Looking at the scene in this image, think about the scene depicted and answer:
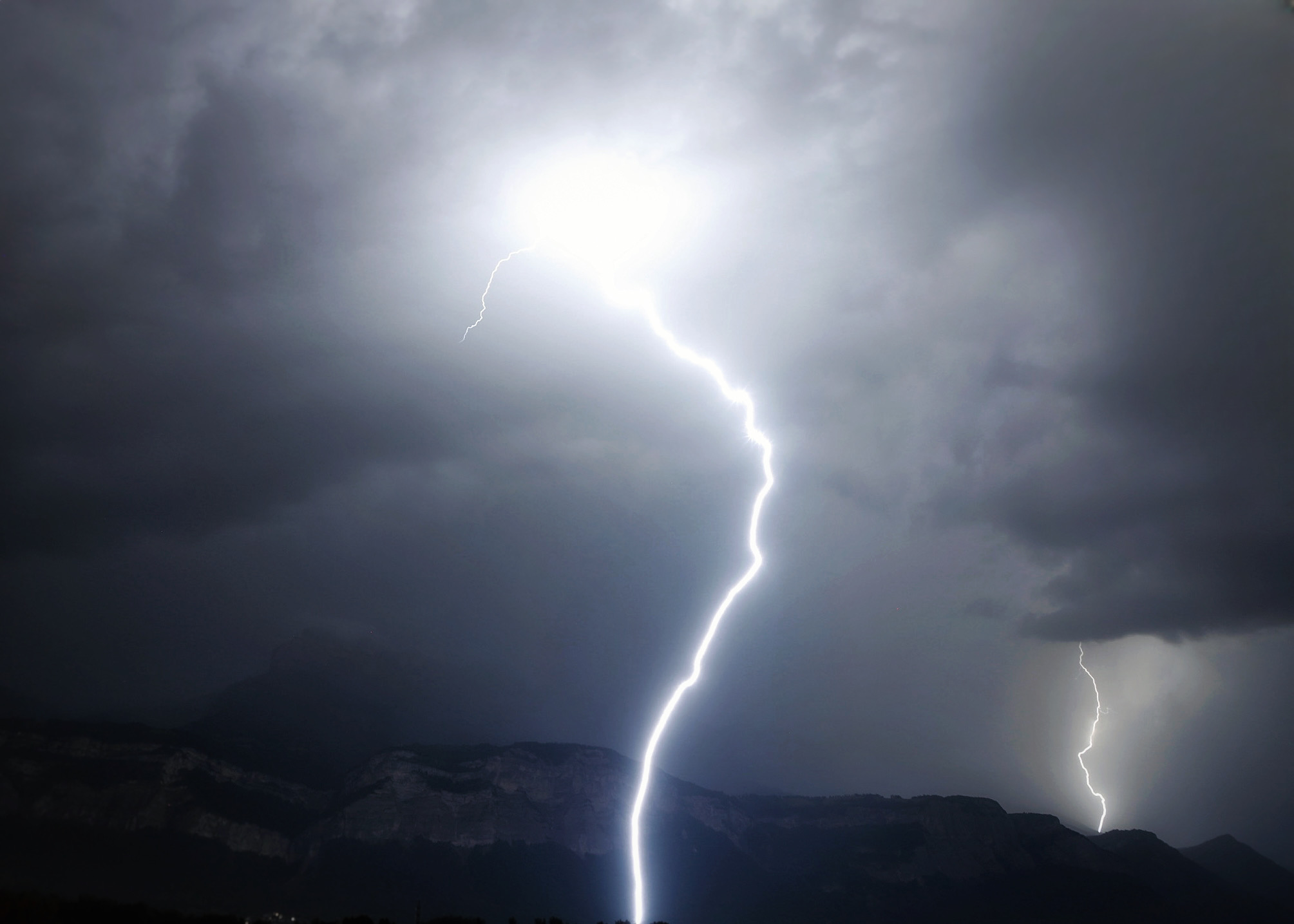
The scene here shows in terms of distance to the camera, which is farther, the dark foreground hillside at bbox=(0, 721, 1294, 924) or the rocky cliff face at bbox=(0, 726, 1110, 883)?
the rocky cliff face at bbox=(0, 726, 1110, 883)

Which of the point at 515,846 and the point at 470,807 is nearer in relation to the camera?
the point at 515,846

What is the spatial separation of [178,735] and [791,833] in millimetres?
141278

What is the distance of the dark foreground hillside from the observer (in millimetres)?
121312

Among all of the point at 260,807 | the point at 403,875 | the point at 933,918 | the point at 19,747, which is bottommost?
the point at 933,918

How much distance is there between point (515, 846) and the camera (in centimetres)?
14875

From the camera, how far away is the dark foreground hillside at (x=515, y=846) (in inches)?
4776

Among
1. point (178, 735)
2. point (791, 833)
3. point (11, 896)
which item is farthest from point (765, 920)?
point (11, 896)

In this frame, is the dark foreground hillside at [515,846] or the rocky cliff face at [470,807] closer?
the dark foreground hillside at [515,846]

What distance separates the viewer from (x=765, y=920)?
14375 cm

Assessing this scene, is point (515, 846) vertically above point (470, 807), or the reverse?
point (470, 807)

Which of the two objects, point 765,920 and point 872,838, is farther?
point 872,838

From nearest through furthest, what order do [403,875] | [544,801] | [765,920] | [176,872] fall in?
[176,872], [403,875], [765,920], [544,801]

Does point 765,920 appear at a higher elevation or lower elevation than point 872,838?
lower

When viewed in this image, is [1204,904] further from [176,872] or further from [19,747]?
[19,747]
